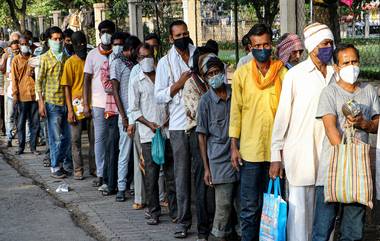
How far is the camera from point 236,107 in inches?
255

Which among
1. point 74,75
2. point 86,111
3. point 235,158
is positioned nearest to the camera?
point 235,158

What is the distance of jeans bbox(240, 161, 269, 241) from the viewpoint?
6.44m

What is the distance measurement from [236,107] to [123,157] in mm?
3149

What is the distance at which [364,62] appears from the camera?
40.0 feet

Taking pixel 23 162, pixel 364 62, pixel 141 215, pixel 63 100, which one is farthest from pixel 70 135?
pixel 364 62

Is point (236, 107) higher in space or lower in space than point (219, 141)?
higher

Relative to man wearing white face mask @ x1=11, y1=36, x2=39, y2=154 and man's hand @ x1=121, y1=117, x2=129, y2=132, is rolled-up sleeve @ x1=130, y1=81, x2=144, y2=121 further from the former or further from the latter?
man wearing white face mask @ x1=11, y1=36, x2=39, y2=154

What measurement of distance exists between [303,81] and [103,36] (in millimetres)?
4365

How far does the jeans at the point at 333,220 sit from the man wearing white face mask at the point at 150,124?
2373mm

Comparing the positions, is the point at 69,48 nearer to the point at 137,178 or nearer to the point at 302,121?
the point at 137,178

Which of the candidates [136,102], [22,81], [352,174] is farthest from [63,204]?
[352,174]

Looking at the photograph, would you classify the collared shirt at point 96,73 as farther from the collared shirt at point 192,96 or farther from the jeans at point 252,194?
the jeans at point 252,194

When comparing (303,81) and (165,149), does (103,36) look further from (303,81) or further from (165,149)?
(303,81)

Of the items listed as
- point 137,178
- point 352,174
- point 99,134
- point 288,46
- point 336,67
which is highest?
point 288,46
